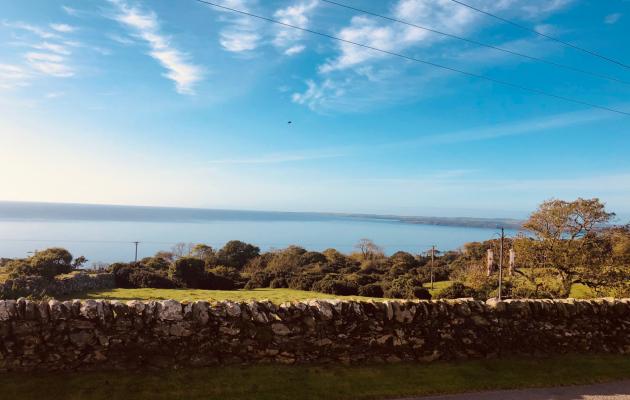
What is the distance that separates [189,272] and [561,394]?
1245 inches

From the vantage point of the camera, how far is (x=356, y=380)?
766cm

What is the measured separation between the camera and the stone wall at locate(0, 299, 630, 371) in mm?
7262

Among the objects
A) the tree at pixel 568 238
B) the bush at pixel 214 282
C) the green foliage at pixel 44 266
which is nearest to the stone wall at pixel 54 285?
the green foliage at pixel 44 266

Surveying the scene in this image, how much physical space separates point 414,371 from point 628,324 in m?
6.72

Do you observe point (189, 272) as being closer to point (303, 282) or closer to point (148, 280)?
point (148, 280)

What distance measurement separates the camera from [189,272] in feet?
114

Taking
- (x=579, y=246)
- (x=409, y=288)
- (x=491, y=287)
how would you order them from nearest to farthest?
1. (x=579, y=246)
2. (x=491, y=287)
3. (x=409, y=288)

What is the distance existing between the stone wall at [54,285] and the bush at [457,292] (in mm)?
24779

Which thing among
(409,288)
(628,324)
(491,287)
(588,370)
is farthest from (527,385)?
(409,288)

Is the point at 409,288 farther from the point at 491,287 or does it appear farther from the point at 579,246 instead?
the point at 579,246

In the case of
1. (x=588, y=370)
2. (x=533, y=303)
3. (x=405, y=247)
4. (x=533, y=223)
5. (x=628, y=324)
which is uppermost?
(x=533, y=223)

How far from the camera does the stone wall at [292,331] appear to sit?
23.8ft

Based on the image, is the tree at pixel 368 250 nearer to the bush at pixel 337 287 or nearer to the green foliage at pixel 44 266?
the bush at pixel 337 287

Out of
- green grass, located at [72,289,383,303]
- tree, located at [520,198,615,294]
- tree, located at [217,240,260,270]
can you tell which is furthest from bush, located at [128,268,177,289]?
tree, located at [520,198,615,294]
